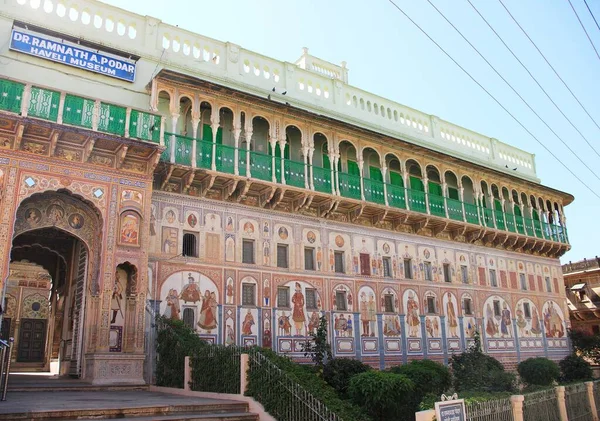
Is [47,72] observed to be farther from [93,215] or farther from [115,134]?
[93,215]

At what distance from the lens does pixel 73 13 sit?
1727cm

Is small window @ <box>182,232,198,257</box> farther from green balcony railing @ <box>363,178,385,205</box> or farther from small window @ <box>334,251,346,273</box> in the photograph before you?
green balcony railing @ <box>363,178,385,205</box>

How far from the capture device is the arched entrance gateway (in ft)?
49.7

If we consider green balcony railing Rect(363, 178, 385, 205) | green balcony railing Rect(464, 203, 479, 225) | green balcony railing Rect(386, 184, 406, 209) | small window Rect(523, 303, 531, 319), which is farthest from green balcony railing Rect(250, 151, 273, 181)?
small window Rect(523, 303, 531, 319)

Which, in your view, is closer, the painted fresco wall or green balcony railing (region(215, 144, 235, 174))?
the painted fresco wall

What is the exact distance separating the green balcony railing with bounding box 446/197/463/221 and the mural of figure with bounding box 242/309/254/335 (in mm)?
11188

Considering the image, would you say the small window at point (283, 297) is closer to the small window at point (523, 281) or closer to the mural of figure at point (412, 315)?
the mural of figure at point (412, 315)

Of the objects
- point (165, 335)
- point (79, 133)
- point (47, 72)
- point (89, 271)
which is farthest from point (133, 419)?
point (47, 72)

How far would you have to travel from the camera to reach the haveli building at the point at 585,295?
117 feet

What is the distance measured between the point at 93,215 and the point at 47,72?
4.87 m

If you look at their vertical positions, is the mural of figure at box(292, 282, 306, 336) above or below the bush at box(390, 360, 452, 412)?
above

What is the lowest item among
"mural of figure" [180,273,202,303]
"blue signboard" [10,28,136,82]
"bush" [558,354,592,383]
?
"bush" [558,354,592,383]

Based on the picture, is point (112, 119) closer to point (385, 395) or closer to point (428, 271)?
point (385, 395)

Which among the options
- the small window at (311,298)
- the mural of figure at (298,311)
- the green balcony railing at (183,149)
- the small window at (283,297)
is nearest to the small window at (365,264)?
the small window at (311,298)
